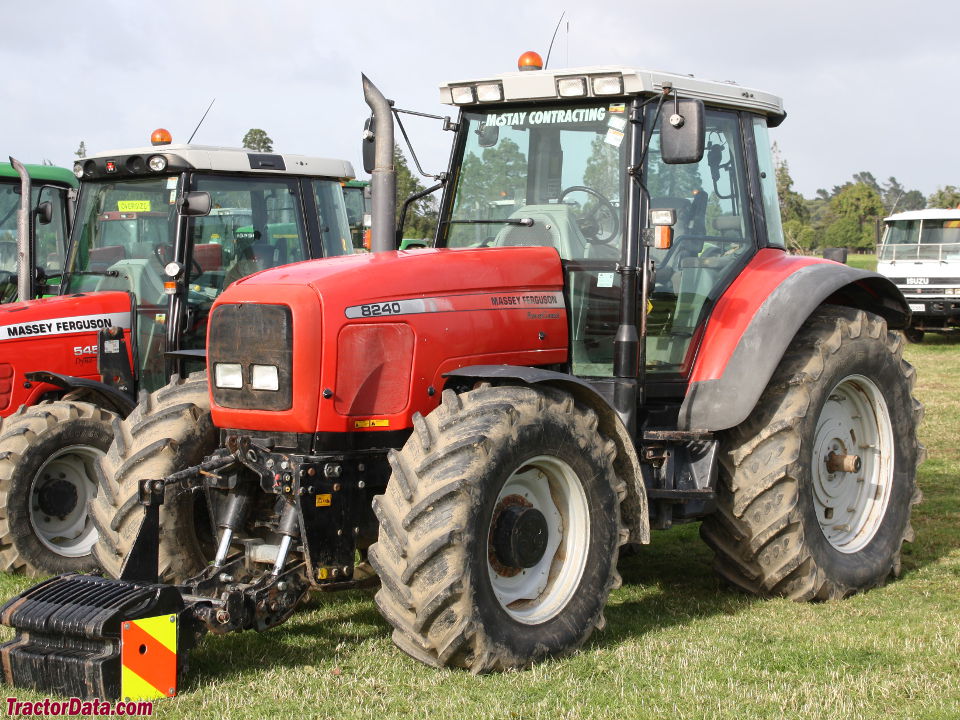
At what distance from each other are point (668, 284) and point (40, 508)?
4.08 metres

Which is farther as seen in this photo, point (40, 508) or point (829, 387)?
point (40, 508)

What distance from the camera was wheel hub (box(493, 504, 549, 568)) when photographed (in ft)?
16.1

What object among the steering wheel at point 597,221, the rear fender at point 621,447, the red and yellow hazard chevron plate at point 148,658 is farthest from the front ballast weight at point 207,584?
the steering wheel at point 597,221

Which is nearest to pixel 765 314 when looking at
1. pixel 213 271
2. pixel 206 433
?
pixel 206 433

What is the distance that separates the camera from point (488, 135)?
246 inches

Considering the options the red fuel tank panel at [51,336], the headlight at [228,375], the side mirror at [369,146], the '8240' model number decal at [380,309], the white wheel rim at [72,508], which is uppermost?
the side mirror at [369,146]

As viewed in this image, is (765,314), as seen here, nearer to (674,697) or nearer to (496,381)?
(496,381)

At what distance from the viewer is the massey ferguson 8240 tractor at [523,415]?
15.2 feet

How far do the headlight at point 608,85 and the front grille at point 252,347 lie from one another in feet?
6.36

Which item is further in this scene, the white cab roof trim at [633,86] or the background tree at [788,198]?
the background tree at [788,198]

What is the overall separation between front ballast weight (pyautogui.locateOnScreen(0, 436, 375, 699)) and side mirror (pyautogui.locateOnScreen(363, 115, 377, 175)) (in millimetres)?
1743

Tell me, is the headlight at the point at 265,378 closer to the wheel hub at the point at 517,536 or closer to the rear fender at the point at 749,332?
the wheel hub at the point at 517,536

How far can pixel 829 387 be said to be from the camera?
20.0 ft

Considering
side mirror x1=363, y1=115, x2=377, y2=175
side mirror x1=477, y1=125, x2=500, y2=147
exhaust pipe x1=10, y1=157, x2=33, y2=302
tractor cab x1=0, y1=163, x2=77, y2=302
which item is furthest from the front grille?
tractor cab x1=0, y1=163, x2=77, y2=302
